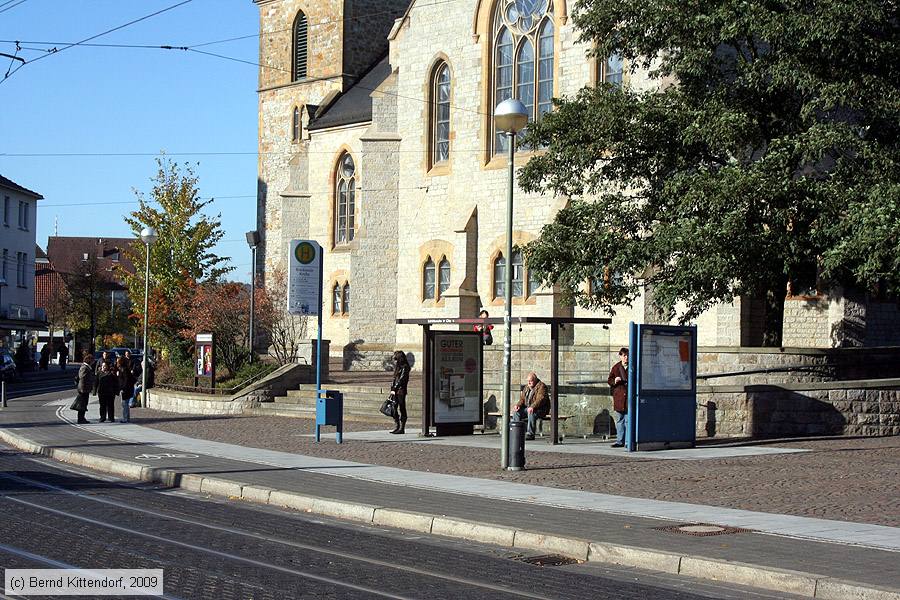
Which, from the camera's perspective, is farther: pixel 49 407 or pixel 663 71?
pixel 49 407

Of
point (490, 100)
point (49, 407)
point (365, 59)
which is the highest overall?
point (365, 59)

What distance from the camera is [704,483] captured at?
51.6ft

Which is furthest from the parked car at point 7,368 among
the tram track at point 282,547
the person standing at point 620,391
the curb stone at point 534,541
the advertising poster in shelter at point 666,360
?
the tram track at point 282,547

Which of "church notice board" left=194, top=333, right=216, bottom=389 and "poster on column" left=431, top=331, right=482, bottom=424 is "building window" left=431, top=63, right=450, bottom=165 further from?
"poster on column" left=431, top=331, right=482, bottom=424

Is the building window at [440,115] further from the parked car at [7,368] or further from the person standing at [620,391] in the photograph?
the parked car at [7,368]

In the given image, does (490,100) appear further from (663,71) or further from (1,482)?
(1,482)

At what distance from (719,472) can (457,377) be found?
7929 millimetres

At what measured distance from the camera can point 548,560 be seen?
10430mm

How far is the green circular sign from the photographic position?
933 inches

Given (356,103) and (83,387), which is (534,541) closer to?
(83,387)

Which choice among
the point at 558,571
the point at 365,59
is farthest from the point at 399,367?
the point at 365,59

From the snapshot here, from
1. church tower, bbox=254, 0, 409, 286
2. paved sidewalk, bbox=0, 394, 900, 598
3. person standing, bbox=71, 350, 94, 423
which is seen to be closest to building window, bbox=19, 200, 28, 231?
church tower, bbox=254, 0, 409, 286

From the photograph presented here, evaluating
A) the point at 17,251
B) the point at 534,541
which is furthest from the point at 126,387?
the point at 17,251

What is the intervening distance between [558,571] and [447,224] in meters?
31.5
